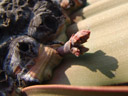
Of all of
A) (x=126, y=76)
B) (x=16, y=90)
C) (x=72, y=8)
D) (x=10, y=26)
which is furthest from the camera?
(x=72, y=8)

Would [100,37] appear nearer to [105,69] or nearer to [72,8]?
[105,69]

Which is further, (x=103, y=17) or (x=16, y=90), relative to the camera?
(x=103, y=17)

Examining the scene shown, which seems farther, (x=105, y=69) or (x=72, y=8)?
(x=72, y=8)

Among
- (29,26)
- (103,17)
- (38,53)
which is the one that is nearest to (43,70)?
(38,53)

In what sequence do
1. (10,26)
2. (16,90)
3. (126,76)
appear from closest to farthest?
(126,76)
(16,90)
(10,26)

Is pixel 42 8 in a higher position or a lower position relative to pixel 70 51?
higher

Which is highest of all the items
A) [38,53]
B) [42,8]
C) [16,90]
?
[42,8]

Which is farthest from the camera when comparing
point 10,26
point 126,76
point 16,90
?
point 10,26

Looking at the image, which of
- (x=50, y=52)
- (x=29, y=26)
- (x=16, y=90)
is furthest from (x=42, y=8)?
(x=16, y=90)

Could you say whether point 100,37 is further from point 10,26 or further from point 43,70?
point 10,26
